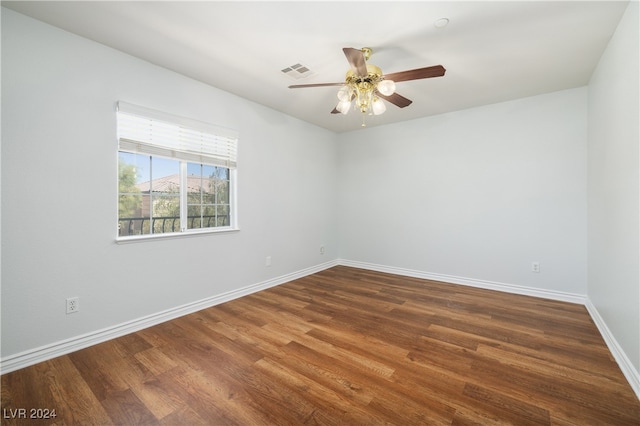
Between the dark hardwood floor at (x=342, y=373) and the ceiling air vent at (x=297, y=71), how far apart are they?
8.39 ft

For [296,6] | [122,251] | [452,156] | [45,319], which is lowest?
[45,319]

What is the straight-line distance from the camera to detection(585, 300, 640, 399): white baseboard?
66.4 inches

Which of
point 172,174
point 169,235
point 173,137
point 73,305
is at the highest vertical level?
point 173,137

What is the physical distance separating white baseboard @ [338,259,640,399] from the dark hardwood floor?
2.6 inches

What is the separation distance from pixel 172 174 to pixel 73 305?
1.45 meters

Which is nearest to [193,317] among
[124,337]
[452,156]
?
[124,337]

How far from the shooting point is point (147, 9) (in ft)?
6.30

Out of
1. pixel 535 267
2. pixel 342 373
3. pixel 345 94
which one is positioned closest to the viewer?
pixel 342 373

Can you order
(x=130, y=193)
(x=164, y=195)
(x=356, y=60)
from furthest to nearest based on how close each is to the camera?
1. (x=164, y=195)
2. (x=130, y=193)
3. (x=356, y=60)

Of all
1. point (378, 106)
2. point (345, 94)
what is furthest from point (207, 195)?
point (378, 106)

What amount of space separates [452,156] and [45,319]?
4864 millimetres

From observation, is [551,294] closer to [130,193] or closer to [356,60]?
[356,60]

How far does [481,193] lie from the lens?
3.83m

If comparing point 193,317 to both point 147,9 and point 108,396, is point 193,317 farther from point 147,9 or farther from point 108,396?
point 147,9
